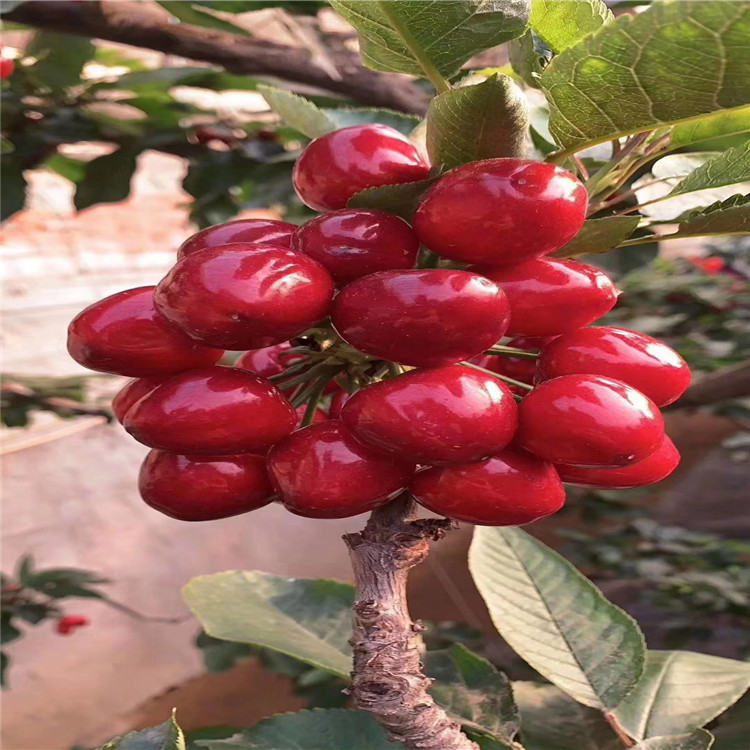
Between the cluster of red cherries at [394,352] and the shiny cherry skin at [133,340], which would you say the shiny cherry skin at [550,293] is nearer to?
the cluster of red cherries at [394,352]

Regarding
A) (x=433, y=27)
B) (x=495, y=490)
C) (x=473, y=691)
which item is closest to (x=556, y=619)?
(x=473, y=691)

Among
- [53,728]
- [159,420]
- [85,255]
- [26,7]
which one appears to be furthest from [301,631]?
[85,255]

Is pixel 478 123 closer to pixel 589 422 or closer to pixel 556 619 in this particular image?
pixel 589 422

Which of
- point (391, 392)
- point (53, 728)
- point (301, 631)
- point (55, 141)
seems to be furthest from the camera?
point (53, 728)

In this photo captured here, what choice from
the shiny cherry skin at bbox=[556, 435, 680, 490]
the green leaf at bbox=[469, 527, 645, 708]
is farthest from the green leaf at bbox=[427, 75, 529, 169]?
the green leaf at bbox=[469, 527, 645, 708]

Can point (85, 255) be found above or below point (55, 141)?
below

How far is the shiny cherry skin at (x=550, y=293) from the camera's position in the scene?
0.78 ft

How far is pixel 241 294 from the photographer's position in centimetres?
21

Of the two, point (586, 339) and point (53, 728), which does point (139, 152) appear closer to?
point (586, 339)

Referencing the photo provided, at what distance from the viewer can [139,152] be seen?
2.91 feet

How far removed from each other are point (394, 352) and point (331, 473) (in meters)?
0.04

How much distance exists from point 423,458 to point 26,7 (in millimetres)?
608

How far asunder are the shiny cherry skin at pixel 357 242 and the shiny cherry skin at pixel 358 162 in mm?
23

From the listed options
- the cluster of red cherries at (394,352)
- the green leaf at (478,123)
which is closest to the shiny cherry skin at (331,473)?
the cluster of red cherries at (394,352)
